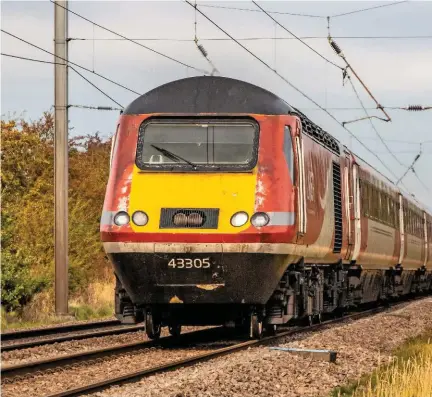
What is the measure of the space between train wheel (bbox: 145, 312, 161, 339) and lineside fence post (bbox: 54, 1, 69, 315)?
7.29m

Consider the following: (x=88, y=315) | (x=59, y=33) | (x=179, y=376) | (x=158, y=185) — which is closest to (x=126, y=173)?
(x=158, y=185)

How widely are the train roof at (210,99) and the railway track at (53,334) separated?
3651 millimetres

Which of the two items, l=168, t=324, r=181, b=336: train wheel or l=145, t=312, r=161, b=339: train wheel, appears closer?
l=145, t=312, r=161, b=339: train wheel

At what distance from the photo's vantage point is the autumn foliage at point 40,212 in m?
24.0

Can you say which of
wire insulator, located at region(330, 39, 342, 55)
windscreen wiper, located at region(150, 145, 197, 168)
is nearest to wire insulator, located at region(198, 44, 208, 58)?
wire insulator, located at region(330, 39, 342, 55)

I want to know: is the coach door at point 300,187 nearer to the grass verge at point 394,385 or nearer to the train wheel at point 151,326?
the train wheel at point 151,326

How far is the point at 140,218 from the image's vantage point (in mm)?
13578

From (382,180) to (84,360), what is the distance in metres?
15.5

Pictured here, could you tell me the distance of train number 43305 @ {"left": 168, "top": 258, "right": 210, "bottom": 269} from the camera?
531 inches

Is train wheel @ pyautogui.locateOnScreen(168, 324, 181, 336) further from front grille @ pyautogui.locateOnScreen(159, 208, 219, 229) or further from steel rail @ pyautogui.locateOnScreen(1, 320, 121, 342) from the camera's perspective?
front grille @ pyautogui.locateOnScreen(159, 208, 219, 229)

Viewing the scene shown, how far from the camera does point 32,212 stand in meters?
29.7

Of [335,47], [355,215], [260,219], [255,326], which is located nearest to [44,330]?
[255,326]

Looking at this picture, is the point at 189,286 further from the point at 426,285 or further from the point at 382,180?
the point at 426,285

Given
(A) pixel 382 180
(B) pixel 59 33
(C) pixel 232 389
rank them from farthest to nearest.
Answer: (A) pixel 382 180 < (B) pixel 59 33 < (C) pixel 232 389
